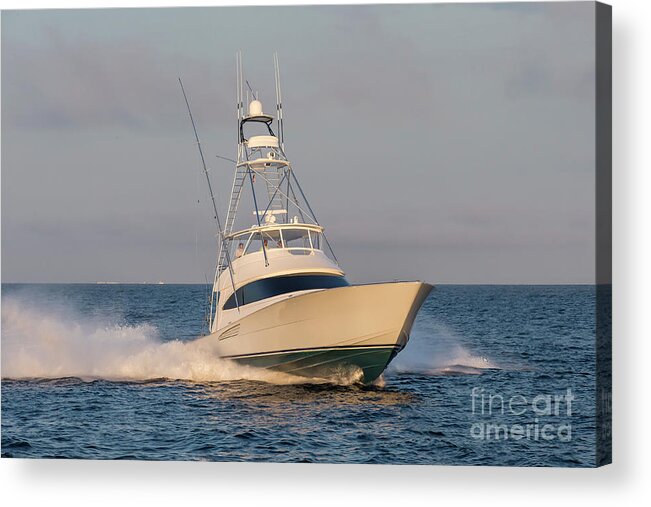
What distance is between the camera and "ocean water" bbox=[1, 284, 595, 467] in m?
13.1

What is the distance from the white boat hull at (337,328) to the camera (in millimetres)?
16156

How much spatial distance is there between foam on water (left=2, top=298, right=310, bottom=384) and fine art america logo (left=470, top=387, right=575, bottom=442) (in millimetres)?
4429

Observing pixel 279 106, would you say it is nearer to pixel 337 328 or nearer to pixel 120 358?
pixel 337 328

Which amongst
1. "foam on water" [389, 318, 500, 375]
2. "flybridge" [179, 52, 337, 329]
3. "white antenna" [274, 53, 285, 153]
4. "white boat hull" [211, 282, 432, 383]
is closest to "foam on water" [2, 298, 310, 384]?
"white boat hull" [211, 282, 432, 383]

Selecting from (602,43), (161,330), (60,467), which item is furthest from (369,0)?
(161,330)

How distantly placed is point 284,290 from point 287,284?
118 mm

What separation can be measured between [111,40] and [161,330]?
1940 cm

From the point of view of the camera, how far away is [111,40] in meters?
14.3

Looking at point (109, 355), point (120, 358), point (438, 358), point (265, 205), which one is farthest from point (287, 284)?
point (438, 358)

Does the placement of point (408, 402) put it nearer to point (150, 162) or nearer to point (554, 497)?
point (554, 497)

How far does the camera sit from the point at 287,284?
17.4 metres

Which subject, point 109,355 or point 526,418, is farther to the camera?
point 109,355

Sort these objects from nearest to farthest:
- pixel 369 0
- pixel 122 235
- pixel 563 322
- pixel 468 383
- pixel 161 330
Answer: pixel 369 0 < pixel 122 235 < pixel 468 383 < pixel 563 322 < pixel 161 330

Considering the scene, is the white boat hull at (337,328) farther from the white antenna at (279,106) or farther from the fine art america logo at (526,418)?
the fine art america logo at (526,418)
